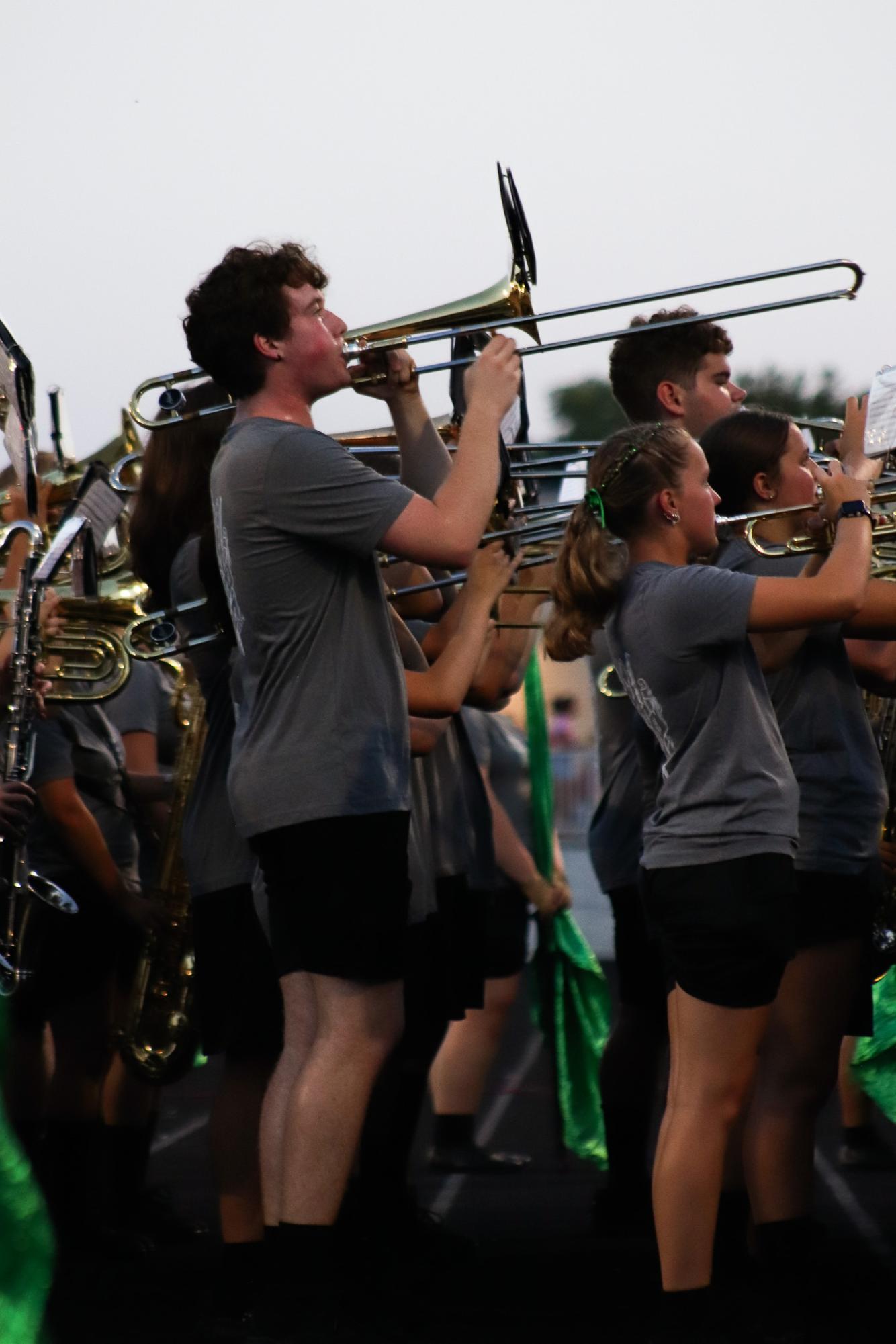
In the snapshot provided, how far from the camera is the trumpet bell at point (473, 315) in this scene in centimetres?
361

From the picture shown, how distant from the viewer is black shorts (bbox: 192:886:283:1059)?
3.82m

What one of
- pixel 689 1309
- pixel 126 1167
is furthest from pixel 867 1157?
pixel 689 1309

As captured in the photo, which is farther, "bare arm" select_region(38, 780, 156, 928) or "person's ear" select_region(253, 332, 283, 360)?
"bare arm" select_region(38, 780, 156, 928)

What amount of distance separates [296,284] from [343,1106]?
1459mm

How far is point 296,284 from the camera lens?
3.44 m

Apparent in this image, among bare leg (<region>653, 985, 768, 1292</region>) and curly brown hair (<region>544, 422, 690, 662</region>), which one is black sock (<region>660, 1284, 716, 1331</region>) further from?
curly brown hair (<region>544, 422, 690, 662</region>)

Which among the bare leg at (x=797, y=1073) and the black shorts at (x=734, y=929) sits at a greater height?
the black shorts at (x=734, y=929)

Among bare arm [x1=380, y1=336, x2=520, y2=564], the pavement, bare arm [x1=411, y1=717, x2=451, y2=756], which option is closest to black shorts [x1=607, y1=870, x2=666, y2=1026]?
the pavement

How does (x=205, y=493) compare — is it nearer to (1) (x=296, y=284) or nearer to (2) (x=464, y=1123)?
(1) (x=296, y=284)

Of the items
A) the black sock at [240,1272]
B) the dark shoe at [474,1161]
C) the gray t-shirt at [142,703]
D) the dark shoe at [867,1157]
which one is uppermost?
the gray t-shirt at [142,703]

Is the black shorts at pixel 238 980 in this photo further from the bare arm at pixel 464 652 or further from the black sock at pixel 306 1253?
the black sock at pixel 306 1253

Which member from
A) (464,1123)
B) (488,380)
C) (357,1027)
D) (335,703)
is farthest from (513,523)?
(464,1123)

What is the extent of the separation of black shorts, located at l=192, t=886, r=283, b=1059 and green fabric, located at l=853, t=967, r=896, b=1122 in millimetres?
1265

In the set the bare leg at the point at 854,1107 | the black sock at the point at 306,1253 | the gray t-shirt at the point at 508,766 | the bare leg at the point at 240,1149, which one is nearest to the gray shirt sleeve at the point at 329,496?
the black sock at the point at 306,1253
